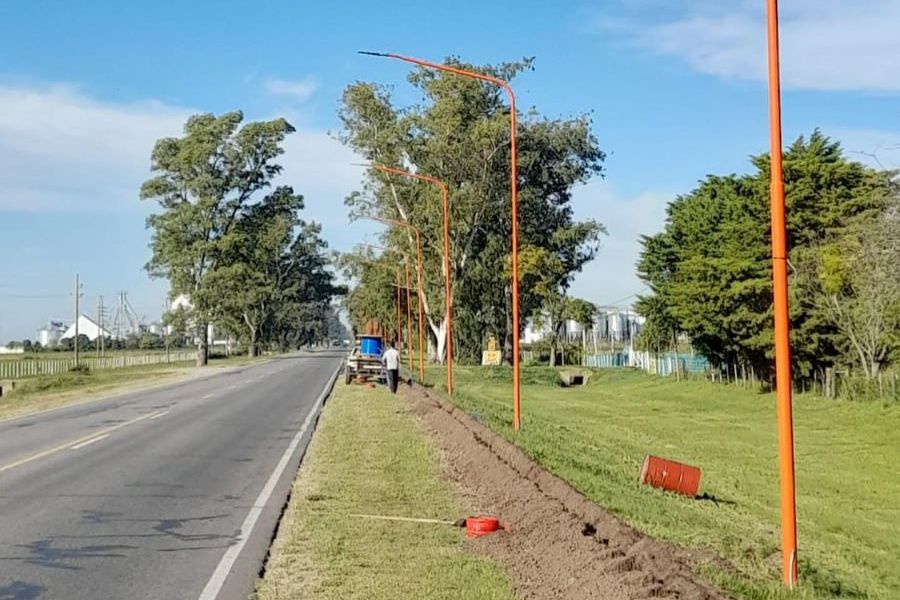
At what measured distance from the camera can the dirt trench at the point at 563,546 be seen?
27.3 feet

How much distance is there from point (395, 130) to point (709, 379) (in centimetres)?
2547

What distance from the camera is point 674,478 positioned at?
16828 mm

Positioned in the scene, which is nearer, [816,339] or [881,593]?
[881,593]

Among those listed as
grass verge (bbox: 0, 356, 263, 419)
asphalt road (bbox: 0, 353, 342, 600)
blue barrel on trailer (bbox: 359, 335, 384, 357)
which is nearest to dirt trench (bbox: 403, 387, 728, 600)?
asphalt road (bbox: 0, 353, 342, 600)

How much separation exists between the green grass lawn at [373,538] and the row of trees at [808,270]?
14028mm

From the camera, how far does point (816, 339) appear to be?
→ 37.9 m

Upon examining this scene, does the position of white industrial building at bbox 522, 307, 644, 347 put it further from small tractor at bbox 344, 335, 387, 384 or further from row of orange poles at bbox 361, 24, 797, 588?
row of orange poles at bbox 361, 24, 797, 588

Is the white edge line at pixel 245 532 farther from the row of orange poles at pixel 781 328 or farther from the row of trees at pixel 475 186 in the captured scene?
the row of trees at pixel 475 186

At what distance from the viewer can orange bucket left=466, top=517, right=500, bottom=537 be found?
37.2 ft

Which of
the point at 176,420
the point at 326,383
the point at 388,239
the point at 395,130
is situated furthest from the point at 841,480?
the point at 388,239

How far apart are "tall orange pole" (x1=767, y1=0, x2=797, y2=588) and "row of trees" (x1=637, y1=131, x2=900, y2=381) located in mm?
17138

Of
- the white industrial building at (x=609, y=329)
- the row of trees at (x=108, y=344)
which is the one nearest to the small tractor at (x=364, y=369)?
the white industrial building at (x=609, y=329)

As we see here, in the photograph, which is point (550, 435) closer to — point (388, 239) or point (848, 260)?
point (848, 260)

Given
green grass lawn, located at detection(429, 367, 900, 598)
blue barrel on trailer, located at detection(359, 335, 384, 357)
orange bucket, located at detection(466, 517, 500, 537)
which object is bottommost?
green grass lawn, located at detection(429, 367, 900, 598)
